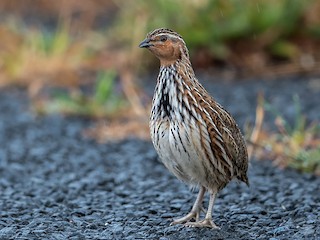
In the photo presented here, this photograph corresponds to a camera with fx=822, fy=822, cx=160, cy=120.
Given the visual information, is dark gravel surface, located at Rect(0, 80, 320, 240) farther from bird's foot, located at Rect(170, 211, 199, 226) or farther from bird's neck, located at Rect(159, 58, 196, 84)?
bird's neck, located at Rect(159, 58, 196, 84)

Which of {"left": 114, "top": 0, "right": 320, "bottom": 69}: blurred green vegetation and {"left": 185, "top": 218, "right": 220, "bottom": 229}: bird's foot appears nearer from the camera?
{"left": 185, "top": 218, "right": 220, "bottom": 229}: bird's foot

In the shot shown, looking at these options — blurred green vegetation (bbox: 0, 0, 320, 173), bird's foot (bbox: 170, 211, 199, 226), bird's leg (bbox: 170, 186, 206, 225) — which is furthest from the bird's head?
blurred green vegetation (bbox: 0, 0, 320, 173)

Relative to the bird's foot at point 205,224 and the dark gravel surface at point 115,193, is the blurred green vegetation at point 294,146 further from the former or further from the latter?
the bird's foot at point 205,224

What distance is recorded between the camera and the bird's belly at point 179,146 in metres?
5.45

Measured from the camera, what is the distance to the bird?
5.49m

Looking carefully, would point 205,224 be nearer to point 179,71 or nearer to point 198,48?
point 179,71

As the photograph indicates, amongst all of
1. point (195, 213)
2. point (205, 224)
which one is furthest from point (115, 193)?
point (205, 224)

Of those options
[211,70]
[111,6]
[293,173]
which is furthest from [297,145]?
[111,6]

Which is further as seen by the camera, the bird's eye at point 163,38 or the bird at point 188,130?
the bird's eye at point 163,38

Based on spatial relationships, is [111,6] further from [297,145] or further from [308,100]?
[297,145]

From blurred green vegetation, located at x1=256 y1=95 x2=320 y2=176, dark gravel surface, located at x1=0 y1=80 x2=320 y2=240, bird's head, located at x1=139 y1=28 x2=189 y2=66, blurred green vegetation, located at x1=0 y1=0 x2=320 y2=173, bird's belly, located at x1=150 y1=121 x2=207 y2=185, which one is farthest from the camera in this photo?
blurred green vegetation, located at x1=0 y1=0 x2=320 y2=173

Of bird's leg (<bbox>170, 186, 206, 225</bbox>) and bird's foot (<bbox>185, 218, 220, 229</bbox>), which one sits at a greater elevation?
bird's leg (<bbox>170, 186, 206, 225</bbox>)

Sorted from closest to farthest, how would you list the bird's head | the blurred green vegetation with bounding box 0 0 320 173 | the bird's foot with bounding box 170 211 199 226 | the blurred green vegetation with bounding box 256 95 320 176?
the bird's head, the bird's foot with bounding box 170 211 199 226, the blurred green vegetation with bounding box 256 95 320 176, the blurred green vegetation with bounding box 0 0 320 173

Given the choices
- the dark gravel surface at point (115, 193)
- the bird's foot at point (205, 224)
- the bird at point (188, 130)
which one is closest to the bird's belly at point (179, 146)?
the bird at point (188, 130)
